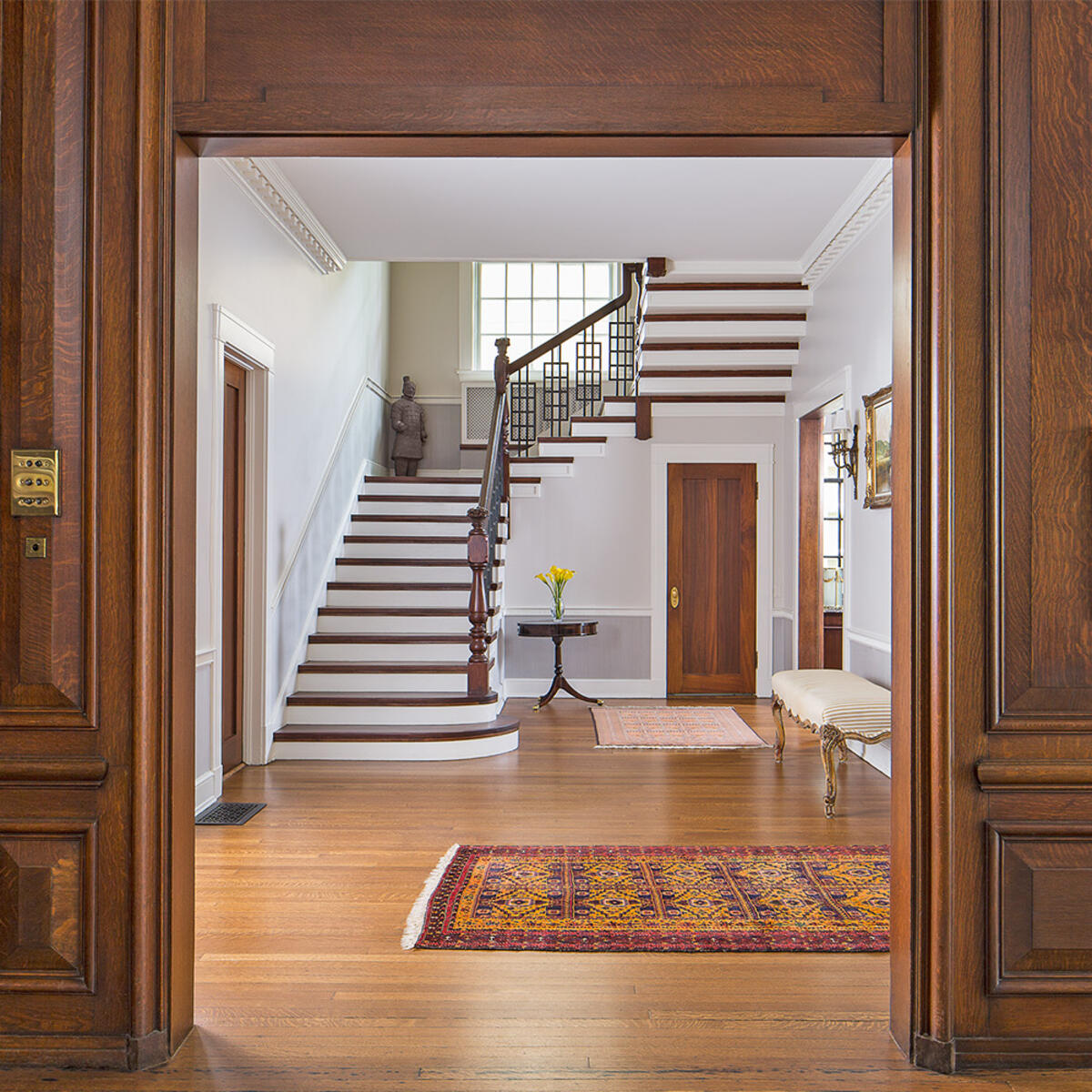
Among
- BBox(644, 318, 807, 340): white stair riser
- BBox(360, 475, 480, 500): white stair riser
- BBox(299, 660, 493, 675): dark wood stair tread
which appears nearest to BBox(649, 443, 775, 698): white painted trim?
BBox(644, 318, 807, 340): white stair riser

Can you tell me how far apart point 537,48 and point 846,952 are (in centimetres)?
269

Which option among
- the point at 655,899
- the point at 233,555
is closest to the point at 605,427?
the point at 233,555

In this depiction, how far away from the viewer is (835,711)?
4.43 m

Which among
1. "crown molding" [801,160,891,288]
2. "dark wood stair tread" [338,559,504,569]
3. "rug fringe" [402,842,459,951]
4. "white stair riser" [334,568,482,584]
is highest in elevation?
"crown molding" [801,160,891,288]

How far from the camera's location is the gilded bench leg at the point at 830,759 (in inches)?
169

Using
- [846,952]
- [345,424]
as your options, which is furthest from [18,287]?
[345,424]

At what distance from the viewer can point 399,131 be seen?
224cm

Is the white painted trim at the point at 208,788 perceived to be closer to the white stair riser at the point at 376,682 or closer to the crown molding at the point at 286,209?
the white stair riser at the point at 376,682

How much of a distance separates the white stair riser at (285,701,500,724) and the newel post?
191 mm

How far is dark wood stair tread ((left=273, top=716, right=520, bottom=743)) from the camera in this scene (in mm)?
5445

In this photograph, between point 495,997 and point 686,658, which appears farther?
point 686,658

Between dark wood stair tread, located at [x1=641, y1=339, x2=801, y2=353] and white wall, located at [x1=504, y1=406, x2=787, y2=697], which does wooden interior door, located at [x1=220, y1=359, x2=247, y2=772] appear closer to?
white wall, located at [x1=504, y1=406, x2=787, y2=697]

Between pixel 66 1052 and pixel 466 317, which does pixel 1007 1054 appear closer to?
pixel 66 1052

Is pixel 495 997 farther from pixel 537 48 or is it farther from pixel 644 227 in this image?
pixel 644 227
